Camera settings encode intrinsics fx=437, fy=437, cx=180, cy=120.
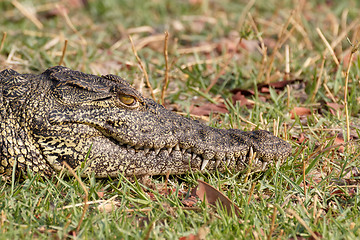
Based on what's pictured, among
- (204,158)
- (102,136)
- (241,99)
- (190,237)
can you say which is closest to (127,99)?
(102,136)

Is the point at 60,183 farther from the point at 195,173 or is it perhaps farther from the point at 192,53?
the point at 192,53

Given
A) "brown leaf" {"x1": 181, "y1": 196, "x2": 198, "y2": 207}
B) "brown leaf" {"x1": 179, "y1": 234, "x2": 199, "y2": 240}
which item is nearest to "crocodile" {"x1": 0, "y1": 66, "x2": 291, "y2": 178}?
"brown leaf" {"x1": 181, "y1": 196, "x2": 198, "y2": 207}

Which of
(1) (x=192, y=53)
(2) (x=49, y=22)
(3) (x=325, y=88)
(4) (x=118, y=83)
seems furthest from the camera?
(2) (x=49, y=22)

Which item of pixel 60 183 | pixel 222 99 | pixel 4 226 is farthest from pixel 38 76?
pixel 222 99

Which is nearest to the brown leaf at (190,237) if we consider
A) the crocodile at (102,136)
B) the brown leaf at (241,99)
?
the crocodile at (102,136)

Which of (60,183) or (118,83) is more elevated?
(118,83)

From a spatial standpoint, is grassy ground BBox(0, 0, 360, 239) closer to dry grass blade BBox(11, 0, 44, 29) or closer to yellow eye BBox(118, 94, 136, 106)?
dry grass blade BBox(11, 0, 44, 29)
